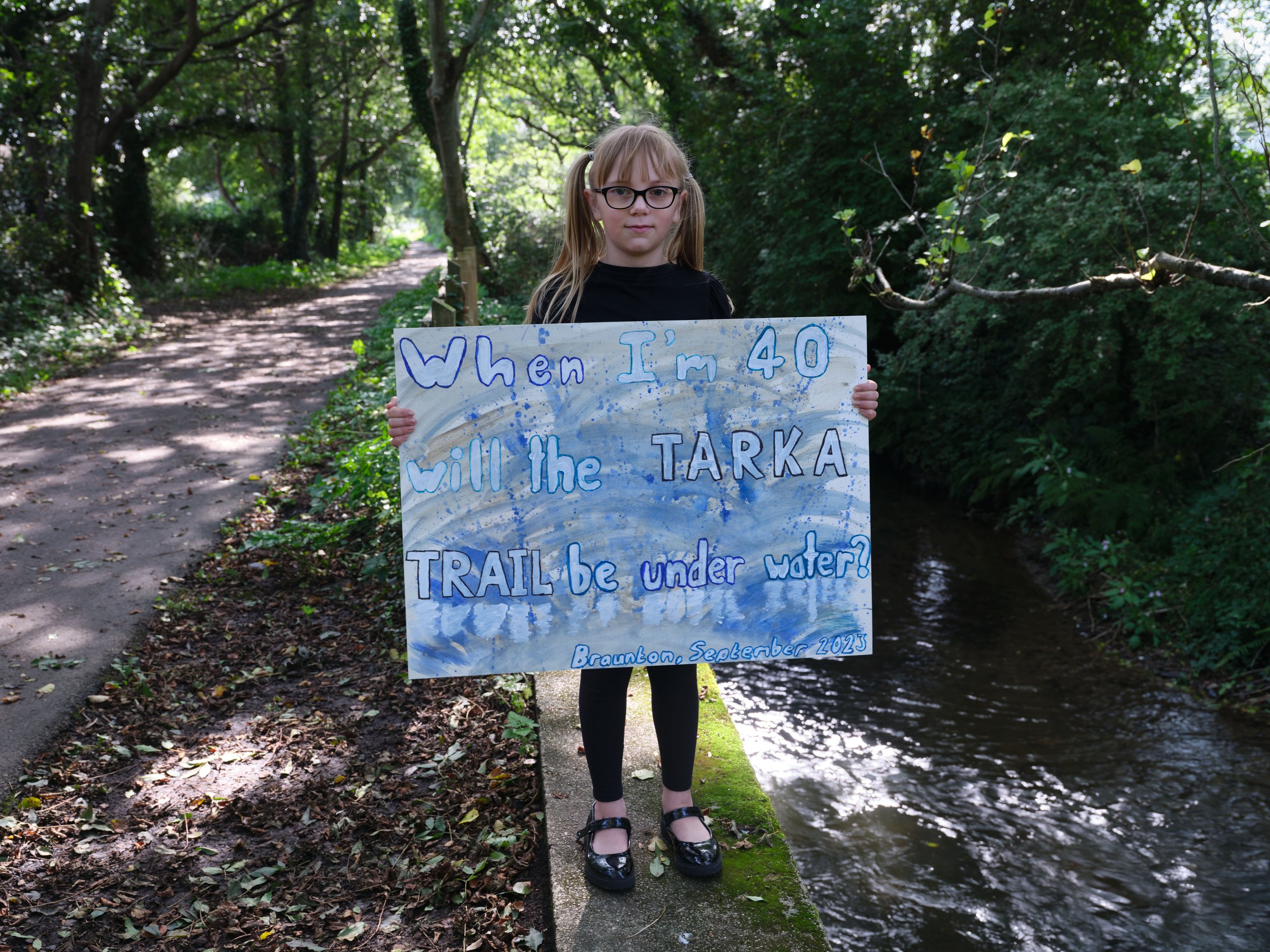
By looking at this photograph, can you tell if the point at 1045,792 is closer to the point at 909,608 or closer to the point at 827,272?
the point at 909,608

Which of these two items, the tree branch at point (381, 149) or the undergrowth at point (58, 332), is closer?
the undergrowth at point (58, 332)

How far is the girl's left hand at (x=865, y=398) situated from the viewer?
2473 millimetres

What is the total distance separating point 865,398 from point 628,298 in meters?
0.71

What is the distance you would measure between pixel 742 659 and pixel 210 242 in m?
28.3

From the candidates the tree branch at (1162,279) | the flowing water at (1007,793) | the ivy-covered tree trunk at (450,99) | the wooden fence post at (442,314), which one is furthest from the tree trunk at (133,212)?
the tree branch at (1162,279)

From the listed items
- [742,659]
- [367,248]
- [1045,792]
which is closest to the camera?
[742,659]

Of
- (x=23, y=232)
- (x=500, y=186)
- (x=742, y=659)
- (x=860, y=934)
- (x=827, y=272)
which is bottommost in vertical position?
(x=860, y=934)

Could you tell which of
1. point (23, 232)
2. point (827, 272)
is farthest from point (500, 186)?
point (827, 272)

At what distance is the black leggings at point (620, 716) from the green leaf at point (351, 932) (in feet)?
2.55

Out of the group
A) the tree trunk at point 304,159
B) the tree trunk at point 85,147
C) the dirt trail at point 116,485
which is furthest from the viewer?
the tree trunk at point 304,159

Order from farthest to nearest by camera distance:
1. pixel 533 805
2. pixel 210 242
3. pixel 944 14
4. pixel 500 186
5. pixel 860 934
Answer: pixel 210 242 → pixel 500 186 → pixel 944 14 → pixel 860 934 → pixel 533 805

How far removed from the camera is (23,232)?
40.4 feet

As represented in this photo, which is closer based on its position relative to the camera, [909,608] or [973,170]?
[973,170]

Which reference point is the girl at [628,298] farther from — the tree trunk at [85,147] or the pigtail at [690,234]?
the tree trunk at [85,147]
